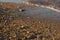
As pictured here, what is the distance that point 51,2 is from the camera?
89.2 feet

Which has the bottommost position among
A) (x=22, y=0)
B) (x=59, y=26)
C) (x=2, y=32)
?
(x=22, y=0)

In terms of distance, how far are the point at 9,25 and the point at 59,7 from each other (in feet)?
38.4

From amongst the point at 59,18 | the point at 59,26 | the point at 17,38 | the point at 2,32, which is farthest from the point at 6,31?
the point at 59,18

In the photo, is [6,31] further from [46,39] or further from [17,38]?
[46,39]

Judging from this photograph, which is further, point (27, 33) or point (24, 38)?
point (27, 33)

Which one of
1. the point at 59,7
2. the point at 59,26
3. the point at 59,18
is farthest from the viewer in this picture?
the point at 59,7

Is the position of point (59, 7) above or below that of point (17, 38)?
below

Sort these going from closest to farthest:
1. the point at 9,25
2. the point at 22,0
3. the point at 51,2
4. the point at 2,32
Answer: the point at 2,32 < the point at 9,25 < the point at 51,2 < the point at 22,0

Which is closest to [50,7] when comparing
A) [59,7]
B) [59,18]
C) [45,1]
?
[59,7]

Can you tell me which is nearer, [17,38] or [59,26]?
[17,38]

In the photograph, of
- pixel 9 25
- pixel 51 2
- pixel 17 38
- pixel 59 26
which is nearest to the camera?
pixel 17 38

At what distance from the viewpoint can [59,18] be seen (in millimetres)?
19531

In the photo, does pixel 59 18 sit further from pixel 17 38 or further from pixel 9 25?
pixel 17 38

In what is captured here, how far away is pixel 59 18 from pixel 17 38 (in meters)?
8.56
